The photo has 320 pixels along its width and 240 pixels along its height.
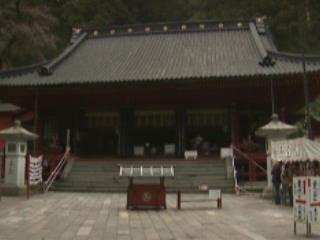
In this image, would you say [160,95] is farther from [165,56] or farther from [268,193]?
[268,193]

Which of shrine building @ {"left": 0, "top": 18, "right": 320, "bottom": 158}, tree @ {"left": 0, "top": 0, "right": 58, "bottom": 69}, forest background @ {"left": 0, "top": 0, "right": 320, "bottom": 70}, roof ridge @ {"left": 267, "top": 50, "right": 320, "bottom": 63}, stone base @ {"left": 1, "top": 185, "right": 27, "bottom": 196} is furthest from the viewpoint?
forest background @ {"left": 0, "top": 0, "right": 320, "bottom": 70}

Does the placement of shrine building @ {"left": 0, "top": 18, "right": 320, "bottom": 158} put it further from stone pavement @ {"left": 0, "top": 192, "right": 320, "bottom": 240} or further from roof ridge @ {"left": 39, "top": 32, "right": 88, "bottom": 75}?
stone pavement @ {"left": 0, "top": 192, "right": 320, "bottom": 240}

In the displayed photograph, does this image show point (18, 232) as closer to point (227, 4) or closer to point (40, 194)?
point (40, 194)

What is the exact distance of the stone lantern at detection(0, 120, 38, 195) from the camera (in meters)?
18.0

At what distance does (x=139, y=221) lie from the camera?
11086 millimetres

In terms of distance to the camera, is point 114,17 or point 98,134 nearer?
point 98,134

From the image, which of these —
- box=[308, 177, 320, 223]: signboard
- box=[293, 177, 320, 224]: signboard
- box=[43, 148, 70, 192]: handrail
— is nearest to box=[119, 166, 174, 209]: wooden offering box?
box=[293, 177, 320, 224]: signboard

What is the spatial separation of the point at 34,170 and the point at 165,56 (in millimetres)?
12613

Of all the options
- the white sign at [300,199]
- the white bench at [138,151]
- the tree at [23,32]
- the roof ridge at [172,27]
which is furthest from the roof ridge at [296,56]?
the tree at [23,32]

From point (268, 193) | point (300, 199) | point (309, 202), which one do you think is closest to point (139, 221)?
point (300, 199)

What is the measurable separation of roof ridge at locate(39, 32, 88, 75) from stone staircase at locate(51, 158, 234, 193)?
574 cm

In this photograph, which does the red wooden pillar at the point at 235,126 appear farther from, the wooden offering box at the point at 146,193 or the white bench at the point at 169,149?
the wooden offering box at the point at 146,193

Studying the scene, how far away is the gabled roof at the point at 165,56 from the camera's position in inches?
943

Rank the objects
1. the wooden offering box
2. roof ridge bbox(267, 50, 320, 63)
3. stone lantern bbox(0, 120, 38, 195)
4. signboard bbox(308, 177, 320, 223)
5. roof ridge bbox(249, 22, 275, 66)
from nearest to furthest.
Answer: signboard bbox(308, 177, 320, 223) < the wooden offering box < stone lantern bbox(0, 120, 38, 195) < roof ridge bbox(267, 50, 320, 63) < roof ridge bbox(249, 22, 275, 66)
